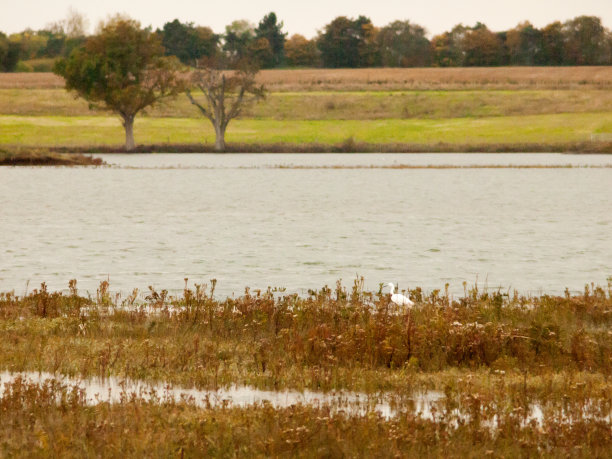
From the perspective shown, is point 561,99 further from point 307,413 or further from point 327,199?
point 307,413

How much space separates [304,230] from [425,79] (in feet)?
417

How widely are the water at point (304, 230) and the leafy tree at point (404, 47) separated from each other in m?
130

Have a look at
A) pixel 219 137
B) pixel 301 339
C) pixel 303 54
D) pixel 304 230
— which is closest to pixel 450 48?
pixel 303 54

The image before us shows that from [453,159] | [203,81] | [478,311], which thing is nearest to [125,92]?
[203,81]

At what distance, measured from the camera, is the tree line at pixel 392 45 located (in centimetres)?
17975

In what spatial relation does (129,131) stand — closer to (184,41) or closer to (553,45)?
(184,41)

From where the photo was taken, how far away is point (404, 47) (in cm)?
19488

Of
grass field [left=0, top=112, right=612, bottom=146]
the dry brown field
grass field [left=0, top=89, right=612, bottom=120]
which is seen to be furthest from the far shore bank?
the dry brown field

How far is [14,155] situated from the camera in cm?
8081

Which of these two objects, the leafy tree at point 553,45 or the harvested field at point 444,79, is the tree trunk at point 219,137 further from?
the leafy tree at point 553,45

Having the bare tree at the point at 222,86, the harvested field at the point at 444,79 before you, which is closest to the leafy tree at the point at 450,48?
the harvested field at the point at 444,79

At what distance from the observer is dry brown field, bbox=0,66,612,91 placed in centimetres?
14588

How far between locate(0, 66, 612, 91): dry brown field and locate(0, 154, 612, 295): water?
80865 millimetres

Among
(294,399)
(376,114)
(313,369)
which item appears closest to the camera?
(294,399)
